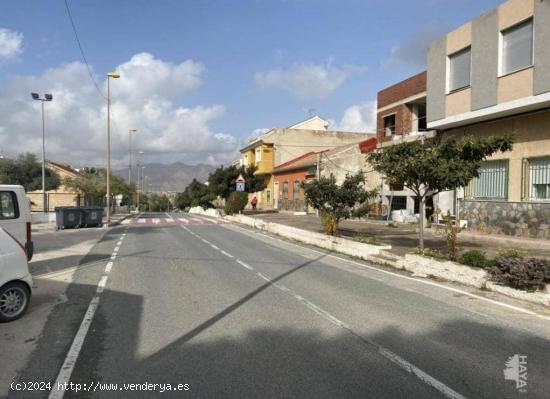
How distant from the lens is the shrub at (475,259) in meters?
9.63

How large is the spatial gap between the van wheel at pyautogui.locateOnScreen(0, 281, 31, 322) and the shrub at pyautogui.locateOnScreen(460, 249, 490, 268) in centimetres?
820

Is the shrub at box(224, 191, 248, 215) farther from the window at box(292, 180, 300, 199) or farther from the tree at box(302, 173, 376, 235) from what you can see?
the tree at box(302, 173, 376, 235)

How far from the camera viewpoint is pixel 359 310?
7.29 metres

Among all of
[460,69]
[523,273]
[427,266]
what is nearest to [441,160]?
[427,266]

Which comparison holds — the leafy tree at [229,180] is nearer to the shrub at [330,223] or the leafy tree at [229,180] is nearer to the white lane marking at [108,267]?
the shrub at [330,223]

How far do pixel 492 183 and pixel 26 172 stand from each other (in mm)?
57635

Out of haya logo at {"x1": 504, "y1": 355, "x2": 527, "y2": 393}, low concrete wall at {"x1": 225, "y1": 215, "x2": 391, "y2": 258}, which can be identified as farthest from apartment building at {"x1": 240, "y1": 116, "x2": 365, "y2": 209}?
haya logo at {"x1": 504, "y1": 355, "x2": 527, "y2": 393}

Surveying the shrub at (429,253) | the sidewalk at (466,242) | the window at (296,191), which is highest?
the window at (296,191)

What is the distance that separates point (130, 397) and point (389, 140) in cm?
2580

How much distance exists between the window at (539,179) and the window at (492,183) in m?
1.12

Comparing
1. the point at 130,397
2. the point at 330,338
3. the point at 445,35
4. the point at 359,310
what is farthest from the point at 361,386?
the point at 445,35

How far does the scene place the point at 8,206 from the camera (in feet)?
33.7

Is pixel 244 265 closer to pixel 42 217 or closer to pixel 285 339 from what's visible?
pixel 285 339

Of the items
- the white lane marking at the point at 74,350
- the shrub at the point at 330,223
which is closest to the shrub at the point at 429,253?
the shrub at the point at 330,223
